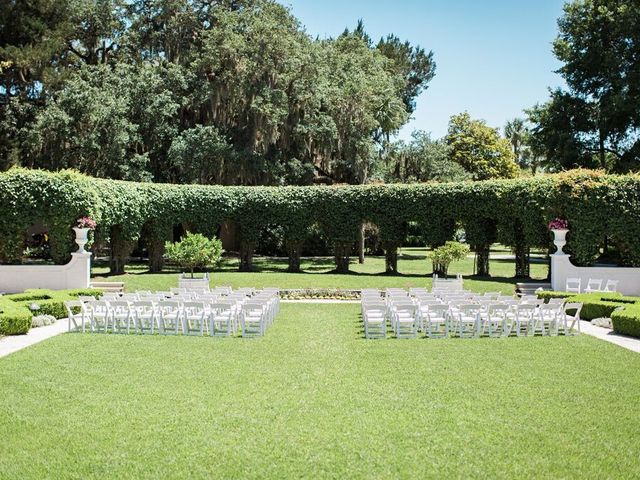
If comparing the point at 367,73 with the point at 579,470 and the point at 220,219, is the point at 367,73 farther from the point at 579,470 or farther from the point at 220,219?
the point at 579,470

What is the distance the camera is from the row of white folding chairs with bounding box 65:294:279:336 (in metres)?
12.3

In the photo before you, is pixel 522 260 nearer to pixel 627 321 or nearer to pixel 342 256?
pixel 342 256

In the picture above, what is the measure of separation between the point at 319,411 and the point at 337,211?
862 inches

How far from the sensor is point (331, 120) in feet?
105

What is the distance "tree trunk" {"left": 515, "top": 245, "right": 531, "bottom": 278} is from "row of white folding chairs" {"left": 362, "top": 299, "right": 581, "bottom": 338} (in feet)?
39.7

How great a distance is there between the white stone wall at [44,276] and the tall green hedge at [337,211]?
1.71 m

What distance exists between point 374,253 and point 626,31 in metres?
20.2

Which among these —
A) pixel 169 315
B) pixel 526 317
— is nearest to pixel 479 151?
pixel 526 317

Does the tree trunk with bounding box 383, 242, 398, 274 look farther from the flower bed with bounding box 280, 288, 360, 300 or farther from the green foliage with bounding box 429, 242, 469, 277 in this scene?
the flower bed with bounding box 280, 288, 360, 300

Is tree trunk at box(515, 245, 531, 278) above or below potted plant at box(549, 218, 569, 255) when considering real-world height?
below

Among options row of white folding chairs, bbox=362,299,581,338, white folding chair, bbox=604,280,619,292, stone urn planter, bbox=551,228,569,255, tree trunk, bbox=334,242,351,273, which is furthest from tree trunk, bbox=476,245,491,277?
row of white folding chairs, bbox=362,299,581,338

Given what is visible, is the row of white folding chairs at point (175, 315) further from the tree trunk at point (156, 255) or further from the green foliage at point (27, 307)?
the tree trunk at point (156, 255)

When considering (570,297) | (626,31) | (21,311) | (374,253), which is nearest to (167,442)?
(21,311)

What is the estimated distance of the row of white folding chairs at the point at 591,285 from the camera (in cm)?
1938
